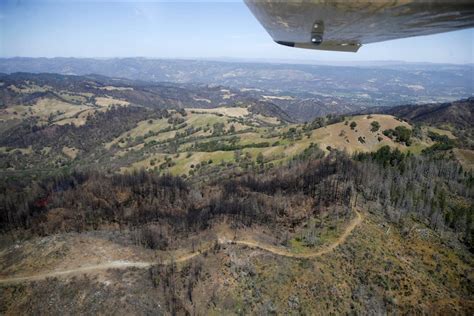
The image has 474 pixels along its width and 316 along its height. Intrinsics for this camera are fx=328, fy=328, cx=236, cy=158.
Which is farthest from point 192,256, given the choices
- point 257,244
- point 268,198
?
point 268,198

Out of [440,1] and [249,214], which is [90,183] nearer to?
[249,214]

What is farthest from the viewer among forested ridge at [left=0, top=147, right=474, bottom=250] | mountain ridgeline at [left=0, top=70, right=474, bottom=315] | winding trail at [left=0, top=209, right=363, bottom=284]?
forested ridge at [left=0, top=147, right=474, bottom=250]

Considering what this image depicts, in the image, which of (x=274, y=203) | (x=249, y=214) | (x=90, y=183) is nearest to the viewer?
(x=249, y=214)

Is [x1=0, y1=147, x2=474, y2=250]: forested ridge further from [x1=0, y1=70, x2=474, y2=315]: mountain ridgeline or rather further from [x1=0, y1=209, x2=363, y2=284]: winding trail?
[x1=0, y1=209, x2=363, y2=284]: winding trail

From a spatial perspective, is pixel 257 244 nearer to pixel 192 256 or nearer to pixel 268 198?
pixel 192 256

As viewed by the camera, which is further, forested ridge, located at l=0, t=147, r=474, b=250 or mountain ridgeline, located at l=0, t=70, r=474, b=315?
forested ridge, located at l=0, t=147, r=474, b=250

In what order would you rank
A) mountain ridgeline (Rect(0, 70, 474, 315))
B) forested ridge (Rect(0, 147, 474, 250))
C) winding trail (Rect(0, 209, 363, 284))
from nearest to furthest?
mountain ridgeline (Rect(0, 70, 474, 315))
winding trail (Rect(0, 209, 363, 284))
forested ridge (Rect(0, 147, 474, 250))

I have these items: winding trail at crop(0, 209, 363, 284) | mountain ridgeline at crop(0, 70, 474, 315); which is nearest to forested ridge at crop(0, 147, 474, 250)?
mountain ridgeline at crop(0, 70, 474, 315)

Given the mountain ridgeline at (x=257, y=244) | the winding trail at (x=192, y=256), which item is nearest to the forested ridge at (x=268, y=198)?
the mountain ridgeline at (x=257, y=244)

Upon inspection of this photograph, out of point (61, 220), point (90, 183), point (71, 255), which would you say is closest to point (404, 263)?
point (71, 255)

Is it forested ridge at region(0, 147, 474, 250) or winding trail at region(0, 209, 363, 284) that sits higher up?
winding trail at region(0, 209, 363, 284)

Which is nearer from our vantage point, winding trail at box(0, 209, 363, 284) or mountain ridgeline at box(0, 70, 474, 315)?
mountain ridgeline at box(0, 70, 474, 315)
